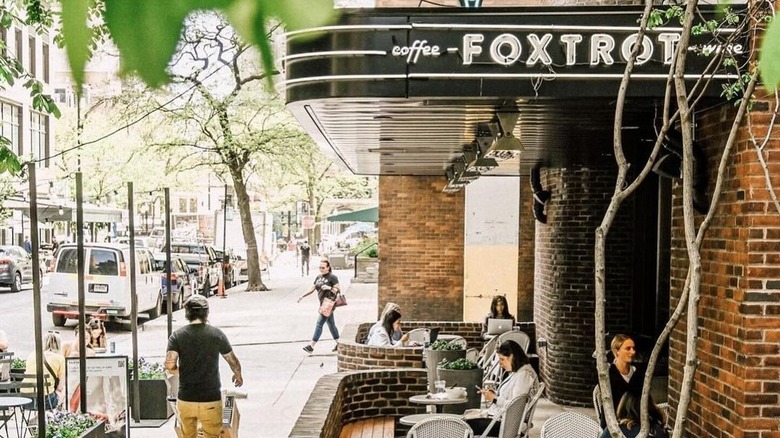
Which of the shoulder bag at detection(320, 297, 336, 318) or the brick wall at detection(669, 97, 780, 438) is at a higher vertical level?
the brick wall at detection(669, 97, 780, 438)

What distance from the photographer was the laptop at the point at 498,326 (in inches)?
524

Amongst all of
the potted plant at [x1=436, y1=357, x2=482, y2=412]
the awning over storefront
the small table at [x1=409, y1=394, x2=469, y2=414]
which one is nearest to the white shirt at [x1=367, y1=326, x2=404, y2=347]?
the potted plant at [x1=436, y1=357, x2=482, y2=412]

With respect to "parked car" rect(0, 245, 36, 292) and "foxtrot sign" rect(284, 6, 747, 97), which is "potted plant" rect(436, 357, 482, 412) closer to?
"foxtrot sign" rect(284, 6, 747, 97)

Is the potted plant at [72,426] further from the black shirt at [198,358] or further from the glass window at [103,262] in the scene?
the glass window at [103,262]

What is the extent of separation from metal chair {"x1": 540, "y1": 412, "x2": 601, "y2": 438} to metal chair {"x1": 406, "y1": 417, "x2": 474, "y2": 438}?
0.81 metres

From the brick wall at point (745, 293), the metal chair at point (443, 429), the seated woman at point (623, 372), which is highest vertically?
the brick wall at point (745, 293)

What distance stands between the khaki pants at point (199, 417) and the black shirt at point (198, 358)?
5 centimetres

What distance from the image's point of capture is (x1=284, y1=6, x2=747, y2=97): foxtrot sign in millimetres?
5453

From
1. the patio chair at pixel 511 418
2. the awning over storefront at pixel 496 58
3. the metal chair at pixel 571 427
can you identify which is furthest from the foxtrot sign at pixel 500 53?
the patio chair at pixel 511 418

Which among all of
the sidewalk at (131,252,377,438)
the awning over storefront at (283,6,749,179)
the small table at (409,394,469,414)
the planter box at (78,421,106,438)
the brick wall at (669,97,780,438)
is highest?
the awning over storefront at (283,6,749,179)

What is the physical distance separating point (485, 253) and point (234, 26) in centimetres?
1756

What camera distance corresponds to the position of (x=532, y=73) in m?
5.55

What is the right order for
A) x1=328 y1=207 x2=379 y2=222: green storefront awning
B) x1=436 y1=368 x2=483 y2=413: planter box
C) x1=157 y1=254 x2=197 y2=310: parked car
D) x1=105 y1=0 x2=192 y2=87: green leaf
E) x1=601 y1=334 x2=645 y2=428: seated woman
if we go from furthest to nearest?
1. x1=157 y1=254 x2=197 y2=310: parked car
2. x1=328 y1=207 x2=379 y2=222: green storefront awning
3. x1=436 y1=368 x2=483 y2=413: planter box
4. x1=601 y1=334 x2=645 y2=428: seated woman
5. x1=105 y1=0 x2=192 y2=87: green leaf

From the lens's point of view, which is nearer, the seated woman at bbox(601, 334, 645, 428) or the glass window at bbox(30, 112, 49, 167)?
the glass window at bbox(30, 112, 49, 167)
